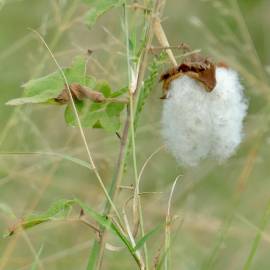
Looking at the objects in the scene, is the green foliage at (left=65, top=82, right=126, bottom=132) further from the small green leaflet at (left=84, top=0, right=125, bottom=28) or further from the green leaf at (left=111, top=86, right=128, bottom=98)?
the small green leaflet at (left=84, top=0, right=125, bottom=28)

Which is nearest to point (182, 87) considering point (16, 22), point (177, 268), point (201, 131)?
point (201, 131)

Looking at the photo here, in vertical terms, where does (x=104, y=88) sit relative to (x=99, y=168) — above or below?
above

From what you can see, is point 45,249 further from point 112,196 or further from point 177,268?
point 112,196

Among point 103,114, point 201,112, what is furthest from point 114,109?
point 201,112

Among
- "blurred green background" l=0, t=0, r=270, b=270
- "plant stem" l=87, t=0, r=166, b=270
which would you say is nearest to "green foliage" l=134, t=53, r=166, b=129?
"plant stem" l=87, t=0, r=166, b=270

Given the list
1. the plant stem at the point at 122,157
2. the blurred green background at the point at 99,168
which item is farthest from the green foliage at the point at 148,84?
the blurred green background at the point at 99,168

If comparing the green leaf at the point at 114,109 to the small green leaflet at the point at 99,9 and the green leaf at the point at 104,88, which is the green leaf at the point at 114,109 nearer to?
the green leaf at the point at 104,88

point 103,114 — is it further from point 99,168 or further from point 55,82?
point 99,168
